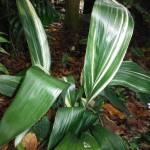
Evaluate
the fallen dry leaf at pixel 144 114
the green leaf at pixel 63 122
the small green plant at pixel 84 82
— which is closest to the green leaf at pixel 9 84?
the small green plant at pixel 84 82

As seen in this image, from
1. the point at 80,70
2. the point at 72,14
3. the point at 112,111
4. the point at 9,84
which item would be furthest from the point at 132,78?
the point at 72,14

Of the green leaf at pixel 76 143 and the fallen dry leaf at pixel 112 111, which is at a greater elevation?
the green leaf at pixel 76 143

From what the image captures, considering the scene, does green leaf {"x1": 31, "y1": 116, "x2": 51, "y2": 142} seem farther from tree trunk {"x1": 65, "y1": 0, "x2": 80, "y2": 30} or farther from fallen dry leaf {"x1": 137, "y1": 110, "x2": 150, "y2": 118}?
tree trunk {"x1": 65, "y1": 0, "x2": 80, "y2": 30}

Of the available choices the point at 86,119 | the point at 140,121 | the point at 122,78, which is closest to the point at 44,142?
the point at 86,119

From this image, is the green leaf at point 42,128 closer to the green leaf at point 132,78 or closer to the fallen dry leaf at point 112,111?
the green leaf at point 132,78

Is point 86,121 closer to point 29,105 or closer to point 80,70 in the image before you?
point 29,105

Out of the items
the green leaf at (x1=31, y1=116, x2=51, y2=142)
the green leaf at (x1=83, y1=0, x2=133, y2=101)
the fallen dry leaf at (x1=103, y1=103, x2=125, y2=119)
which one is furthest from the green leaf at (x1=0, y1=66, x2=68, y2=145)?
the fallen dry leaf at (x1=103, y1=103, x2=125, y2=119)

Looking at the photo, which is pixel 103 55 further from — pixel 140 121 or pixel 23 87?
pixel 140 121
